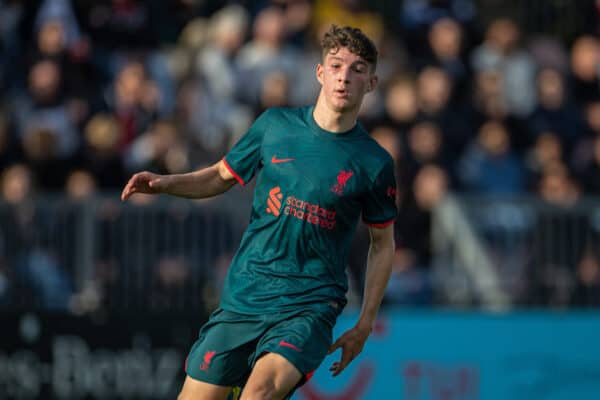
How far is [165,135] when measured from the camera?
11.8 meters

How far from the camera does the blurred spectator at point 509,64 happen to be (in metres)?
13.6

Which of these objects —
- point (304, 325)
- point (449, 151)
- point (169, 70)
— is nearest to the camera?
point (304, 325)

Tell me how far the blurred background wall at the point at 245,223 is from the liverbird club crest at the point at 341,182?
15.5 ft

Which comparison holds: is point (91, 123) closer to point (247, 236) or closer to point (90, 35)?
point (90, 35)

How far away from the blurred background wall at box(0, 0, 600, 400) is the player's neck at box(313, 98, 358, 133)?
182 inches

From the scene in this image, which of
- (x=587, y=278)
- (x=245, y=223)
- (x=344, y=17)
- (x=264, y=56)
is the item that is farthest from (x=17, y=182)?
(x=587, y=278)

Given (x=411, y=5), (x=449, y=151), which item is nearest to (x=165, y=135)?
(x=449, y=151)

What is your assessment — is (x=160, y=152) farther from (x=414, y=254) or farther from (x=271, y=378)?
(x=271, y=378)

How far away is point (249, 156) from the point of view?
267 inches

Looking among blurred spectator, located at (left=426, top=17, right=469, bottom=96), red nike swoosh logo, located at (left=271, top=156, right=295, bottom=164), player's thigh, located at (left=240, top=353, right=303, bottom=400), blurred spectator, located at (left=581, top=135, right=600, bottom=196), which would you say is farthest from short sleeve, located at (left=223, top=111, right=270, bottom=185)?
blurred spectator, located at (left=426, top=17, right=469, bottom=96)

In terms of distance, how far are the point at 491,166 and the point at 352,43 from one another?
20.5 ft

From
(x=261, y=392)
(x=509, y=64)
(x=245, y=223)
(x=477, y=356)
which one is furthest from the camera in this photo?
(x=509, y=64)

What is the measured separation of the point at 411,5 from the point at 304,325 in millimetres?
8604

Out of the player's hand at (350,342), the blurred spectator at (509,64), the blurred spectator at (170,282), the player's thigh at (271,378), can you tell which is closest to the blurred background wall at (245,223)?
the blurred spectator at (170,282)
